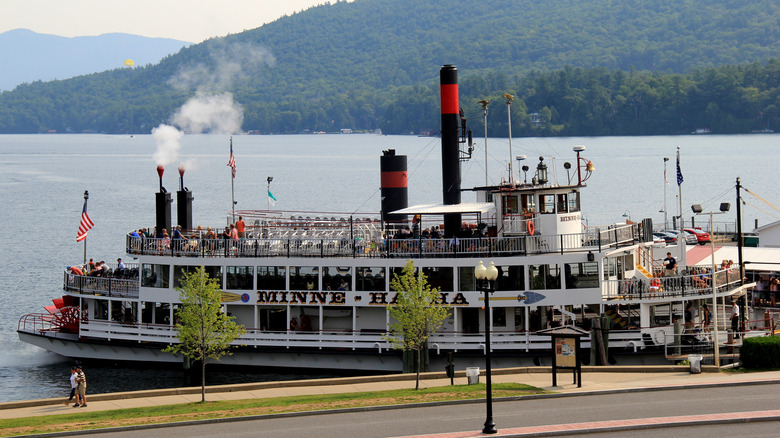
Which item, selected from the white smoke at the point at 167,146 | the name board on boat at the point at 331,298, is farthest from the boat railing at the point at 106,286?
the white smoke at the point at 167,146

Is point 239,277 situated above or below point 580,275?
Result: above

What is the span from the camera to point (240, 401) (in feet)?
110

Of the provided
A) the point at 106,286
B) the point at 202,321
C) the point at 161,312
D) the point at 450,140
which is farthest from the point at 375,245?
the point at 106,286

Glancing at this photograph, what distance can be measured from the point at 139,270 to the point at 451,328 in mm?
14035

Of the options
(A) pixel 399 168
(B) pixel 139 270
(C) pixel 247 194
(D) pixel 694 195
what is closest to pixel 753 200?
(D) pixel 694 195

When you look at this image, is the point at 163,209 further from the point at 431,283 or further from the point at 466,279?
the point at 466,279

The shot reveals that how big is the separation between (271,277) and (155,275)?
5.35 m

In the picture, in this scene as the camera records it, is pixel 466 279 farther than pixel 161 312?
No

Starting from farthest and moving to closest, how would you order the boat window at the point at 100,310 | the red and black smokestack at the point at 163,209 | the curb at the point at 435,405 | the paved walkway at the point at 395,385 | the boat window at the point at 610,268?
the red and black smokestack at the point at 163,209
the boat window at the point at 100,310
the boat window at the point at 610,268
the paved walkway at the point at 395,385
the curb at the point at 435,405

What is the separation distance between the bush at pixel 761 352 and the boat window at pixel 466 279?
10.4 meters

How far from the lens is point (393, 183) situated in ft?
159

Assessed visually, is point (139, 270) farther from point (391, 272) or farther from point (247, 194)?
point (247, 194)

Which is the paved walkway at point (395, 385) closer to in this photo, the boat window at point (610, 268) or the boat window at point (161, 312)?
the boat window at point (610, 268)

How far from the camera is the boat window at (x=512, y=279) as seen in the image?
39.8 meters
